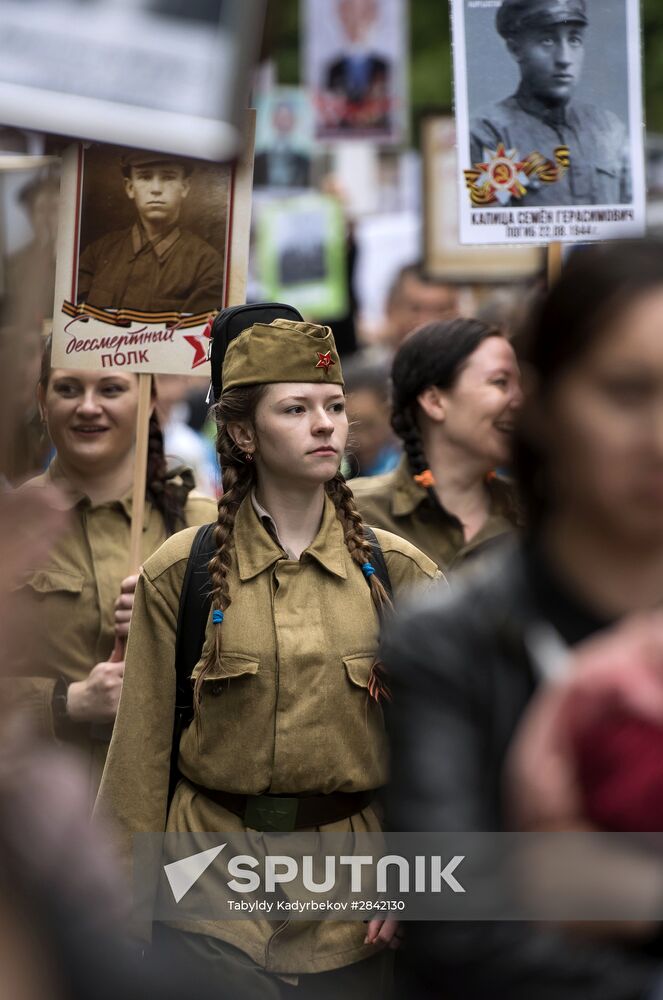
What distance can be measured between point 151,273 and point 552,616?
10.7ft

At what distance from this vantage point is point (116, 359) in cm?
466

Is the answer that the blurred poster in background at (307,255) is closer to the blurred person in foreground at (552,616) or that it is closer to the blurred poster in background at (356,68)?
the blurred poster in background at (356,68)

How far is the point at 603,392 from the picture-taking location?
154cm

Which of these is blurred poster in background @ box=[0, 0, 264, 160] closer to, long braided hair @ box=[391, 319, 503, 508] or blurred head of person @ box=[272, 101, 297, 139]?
long braided hair @ box=[391, 319, 503, 508]

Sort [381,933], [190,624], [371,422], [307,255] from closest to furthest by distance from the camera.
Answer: [381,933] < [190,624] < [371,422] < [307,255]

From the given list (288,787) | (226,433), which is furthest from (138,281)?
(288,787)

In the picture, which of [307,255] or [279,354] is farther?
[307,255]

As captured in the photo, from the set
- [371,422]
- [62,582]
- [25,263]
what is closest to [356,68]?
[371,422]

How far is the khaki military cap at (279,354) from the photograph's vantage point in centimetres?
393

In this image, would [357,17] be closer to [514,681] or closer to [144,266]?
[144,266]

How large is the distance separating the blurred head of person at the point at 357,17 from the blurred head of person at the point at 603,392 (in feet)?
48.0

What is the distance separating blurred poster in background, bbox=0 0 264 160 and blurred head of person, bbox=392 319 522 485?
4048mm

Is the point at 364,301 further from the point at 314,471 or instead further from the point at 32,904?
the point at 32,904

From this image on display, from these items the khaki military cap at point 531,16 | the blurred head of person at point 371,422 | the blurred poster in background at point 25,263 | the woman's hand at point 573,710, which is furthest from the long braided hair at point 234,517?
the blurred head of person at point 371,422
